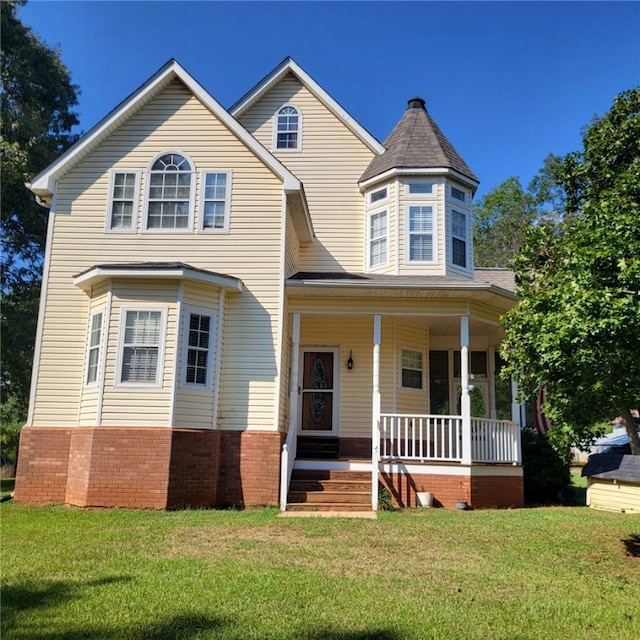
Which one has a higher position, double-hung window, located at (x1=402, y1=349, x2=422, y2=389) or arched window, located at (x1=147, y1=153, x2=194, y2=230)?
arched window, located at (x1=147, y1=153, x2=194, y2=230)

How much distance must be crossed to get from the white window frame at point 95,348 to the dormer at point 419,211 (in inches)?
260

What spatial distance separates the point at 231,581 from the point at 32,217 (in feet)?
63.9

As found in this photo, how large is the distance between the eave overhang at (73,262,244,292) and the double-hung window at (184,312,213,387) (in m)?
0.74

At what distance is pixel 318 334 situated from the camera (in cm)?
1418

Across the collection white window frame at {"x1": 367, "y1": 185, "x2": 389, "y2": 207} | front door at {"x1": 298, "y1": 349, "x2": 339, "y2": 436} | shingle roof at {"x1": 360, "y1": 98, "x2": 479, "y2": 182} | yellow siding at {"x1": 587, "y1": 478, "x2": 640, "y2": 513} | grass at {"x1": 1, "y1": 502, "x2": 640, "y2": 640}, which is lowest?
grass at {"x1": 1, "y1": 502, "x2": 640, "y2": 640}

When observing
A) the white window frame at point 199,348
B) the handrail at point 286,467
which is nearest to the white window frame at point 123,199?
the white window frame at point 199,348

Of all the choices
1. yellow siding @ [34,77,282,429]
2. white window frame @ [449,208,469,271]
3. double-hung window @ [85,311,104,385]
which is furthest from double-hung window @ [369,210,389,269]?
double-hung window @ [85,311,104,385]

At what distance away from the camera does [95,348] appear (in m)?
11.6

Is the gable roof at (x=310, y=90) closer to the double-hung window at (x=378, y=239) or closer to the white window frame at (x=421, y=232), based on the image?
the double-hung window at (x=378, y=239)

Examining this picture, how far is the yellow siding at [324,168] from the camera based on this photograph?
15.1 m

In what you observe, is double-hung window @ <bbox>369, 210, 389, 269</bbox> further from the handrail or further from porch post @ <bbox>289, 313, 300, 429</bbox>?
Result: the handrail

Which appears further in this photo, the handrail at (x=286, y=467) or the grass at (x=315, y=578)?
the handrail at (x=286, y=467)

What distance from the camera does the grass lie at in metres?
4.70

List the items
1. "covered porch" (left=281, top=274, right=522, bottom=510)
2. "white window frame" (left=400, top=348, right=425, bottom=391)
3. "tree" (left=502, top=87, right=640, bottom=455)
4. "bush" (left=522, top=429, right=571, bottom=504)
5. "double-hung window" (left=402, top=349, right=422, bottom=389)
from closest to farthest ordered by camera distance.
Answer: "tree" (left=502, top=87, right=640, bottom=455) < "covered porch" (left=281, top=274, right=522, bottom=510) < "bush" (left=522, top=429, right=571, bottom=504) < "white window frame" (left=400, top=348, right=425, bottom=391) < "double-hung window" (left=402, top=349, right=422, bottom=389)
